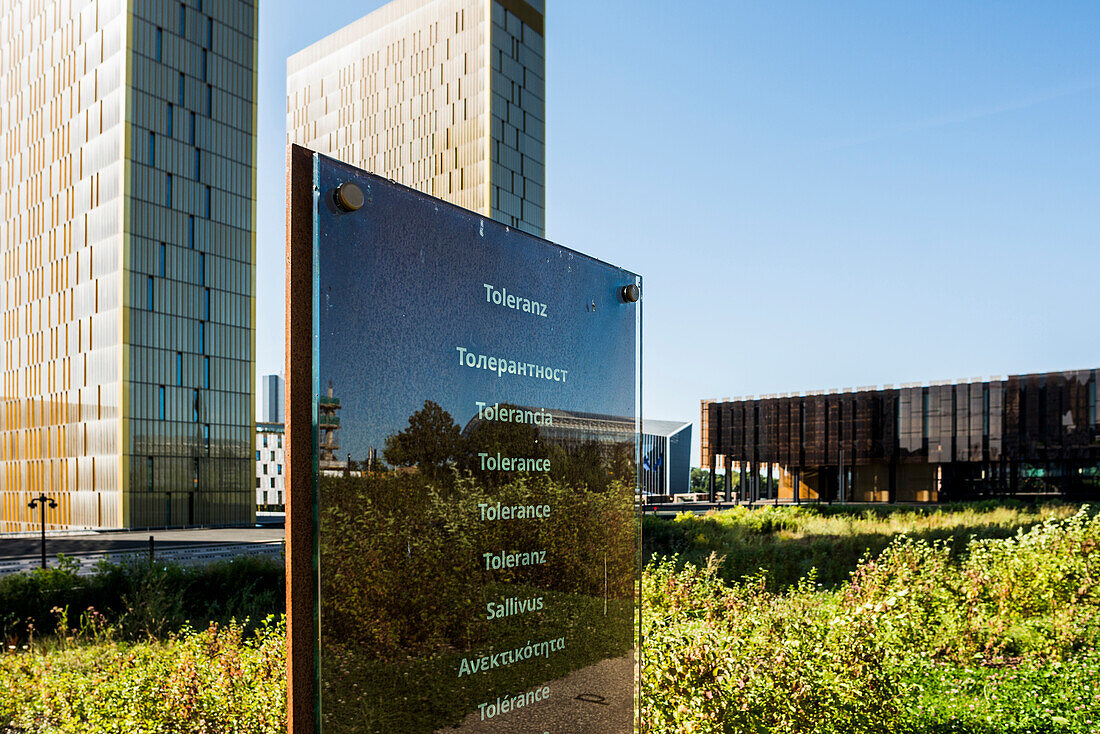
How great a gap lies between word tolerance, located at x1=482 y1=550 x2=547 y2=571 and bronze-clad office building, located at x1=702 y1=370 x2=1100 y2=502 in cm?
4140

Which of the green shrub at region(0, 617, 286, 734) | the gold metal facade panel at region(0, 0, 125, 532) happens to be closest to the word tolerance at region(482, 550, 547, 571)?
the green shrub at region(0, 617, 286, 734)

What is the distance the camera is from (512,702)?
2812mm

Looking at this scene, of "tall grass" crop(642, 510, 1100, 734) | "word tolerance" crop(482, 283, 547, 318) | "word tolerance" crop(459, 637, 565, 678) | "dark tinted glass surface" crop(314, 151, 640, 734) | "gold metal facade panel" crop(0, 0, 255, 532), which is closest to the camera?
"dark tinted glass surface" crop(314, 151, 640, 734)

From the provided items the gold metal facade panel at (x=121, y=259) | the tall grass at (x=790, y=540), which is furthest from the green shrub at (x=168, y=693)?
the gold metal facade panel at (x=121, y=259)

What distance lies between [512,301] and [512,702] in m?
1.35

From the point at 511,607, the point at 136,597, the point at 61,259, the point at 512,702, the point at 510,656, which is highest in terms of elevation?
the point at 61,259

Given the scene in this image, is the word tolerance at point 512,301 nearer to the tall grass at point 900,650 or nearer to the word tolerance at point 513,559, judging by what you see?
the word tolerance at point 513,559

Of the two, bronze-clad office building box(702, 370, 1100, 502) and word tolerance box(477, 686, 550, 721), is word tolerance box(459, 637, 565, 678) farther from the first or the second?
bronze-clad office building box(702, 370, 1100, 502)

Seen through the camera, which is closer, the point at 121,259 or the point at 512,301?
the point at 512,301

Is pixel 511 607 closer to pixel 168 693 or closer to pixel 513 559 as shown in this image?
pixel 513 559

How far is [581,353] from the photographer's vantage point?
3.27m

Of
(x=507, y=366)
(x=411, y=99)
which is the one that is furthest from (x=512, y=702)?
(x=411, y=99)

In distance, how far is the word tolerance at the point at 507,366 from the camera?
2725mm

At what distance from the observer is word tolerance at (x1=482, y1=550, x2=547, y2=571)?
2.74 m
